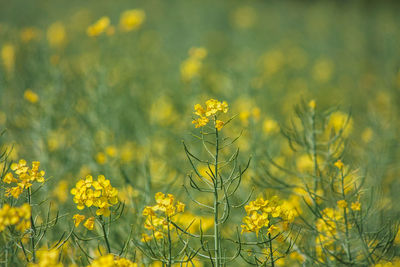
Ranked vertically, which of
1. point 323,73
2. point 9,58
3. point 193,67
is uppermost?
point 323,73

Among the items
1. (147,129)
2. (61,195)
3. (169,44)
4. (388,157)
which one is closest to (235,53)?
(169,44)

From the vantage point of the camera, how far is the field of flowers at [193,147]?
4.68 ft

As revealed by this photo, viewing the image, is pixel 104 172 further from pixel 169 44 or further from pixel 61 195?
pixel 169 44

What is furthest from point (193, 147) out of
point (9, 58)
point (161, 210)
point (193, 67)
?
point (9, 58)

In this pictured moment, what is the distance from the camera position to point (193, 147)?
332 cm

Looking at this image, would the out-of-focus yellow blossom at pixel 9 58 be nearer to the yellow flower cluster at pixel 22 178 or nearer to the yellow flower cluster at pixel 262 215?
the yellow flower cluster at pixel 22 178

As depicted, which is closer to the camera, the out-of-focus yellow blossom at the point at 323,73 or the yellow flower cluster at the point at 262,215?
the yellow flower cluster at the point at 262,215

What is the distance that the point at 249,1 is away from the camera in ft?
37.9

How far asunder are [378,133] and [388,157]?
319 millimetres

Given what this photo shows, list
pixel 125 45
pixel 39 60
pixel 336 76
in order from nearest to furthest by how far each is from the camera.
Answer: pixel 39 60
pixel 125 45
pixel 336 76

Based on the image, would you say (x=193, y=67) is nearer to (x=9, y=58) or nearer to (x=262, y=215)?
(x=9, y=58)

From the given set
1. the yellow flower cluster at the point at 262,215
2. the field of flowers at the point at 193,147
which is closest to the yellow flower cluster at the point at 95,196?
the field of flowers at the point at 193,147

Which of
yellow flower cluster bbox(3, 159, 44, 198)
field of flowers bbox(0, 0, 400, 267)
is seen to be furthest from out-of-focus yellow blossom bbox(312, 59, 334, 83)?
yellow flower cluster bbox(3, 159, 44, 198)

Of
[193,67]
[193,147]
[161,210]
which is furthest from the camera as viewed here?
[193,67]
